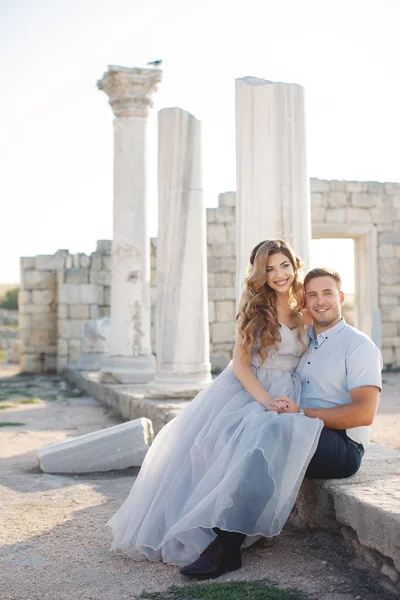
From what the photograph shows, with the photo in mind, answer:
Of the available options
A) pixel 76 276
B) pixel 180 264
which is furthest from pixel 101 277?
pixel 180 264

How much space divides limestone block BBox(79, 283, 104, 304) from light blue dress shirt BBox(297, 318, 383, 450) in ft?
43.2

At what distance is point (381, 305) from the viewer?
1705 centimetres

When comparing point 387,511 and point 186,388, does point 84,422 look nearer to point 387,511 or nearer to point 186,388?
point 186,388

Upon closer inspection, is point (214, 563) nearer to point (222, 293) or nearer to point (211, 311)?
point (211, 311)

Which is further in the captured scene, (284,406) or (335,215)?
(335,215)

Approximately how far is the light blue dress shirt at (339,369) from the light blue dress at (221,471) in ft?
0.44

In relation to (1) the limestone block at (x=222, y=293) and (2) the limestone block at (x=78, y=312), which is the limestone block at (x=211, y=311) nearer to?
(1) the limestone block at (x=222, y=293)

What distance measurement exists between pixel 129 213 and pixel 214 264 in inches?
201

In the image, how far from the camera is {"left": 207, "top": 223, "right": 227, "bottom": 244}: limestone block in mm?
16469

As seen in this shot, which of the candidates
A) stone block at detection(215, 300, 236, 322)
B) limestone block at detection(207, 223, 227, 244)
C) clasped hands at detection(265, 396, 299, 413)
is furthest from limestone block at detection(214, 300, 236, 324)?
clasped hands at detection(265, 396, 299, 413)

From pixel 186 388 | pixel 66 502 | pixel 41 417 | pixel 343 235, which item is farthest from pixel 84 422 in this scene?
pixel 343 235

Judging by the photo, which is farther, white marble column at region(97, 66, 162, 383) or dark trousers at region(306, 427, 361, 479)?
white marble column at region(97, 66, 162, 383)

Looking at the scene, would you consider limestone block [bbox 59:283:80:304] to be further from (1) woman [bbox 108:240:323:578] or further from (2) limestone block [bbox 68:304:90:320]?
(1) woman [bbox 108:240:323:578]

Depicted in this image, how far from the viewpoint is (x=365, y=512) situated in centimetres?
355
